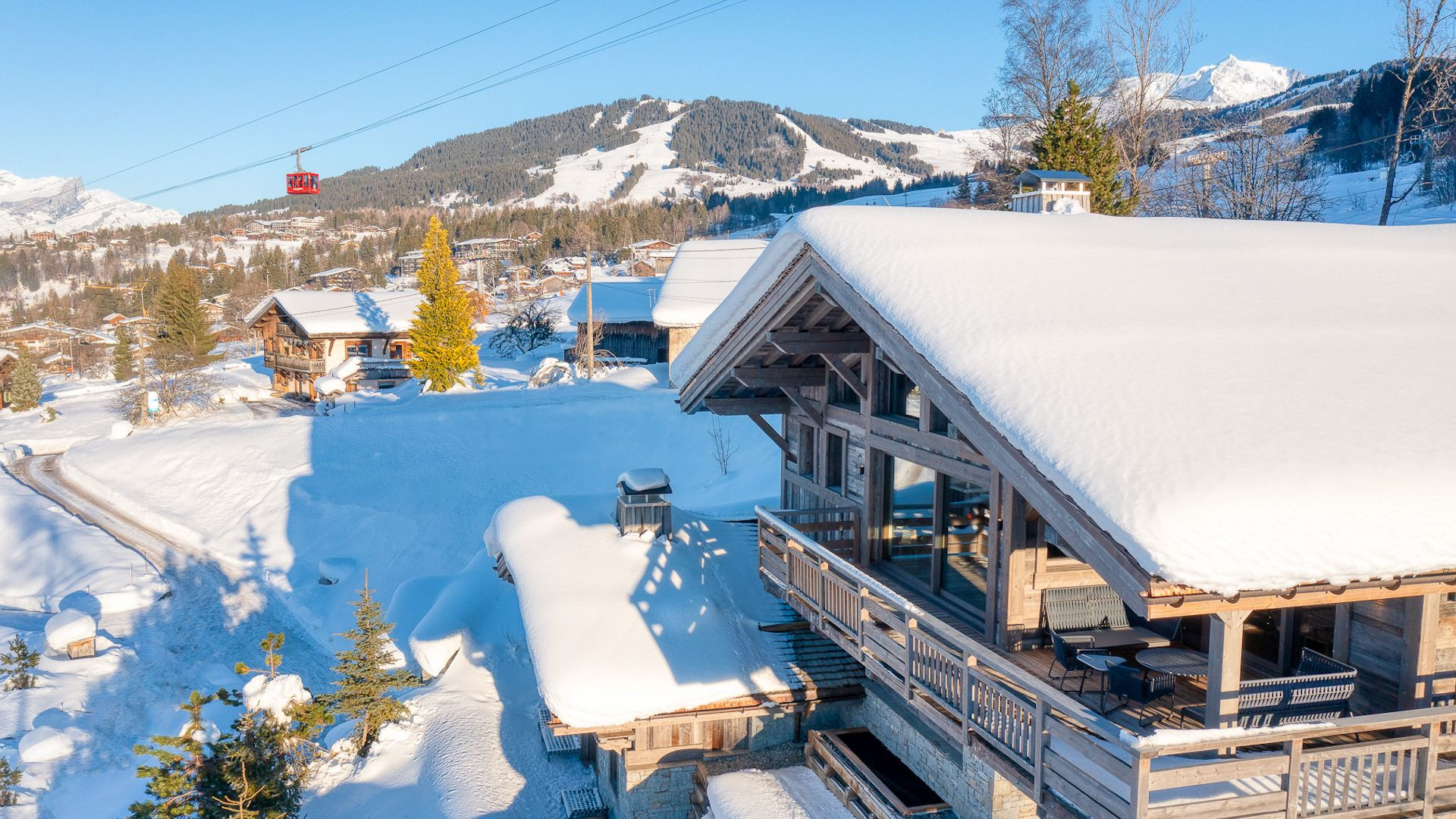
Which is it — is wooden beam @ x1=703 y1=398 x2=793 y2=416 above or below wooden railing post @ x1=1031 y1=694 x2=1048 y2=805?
above

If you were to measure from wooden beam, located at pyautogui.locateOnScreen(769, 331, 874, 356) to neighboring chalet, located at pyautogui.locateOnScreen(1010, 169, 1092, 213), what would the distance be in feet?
19.5

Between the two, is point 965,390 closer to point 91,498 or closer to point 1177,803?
point 1177,803

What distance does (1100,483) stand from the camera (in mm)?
5152

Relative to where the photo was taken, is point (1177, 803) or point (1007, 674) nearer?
point (1177, 803)

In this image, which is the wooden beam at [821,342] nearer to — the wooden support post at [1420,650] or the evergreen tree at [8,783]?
the wooden support post at [1420,650]

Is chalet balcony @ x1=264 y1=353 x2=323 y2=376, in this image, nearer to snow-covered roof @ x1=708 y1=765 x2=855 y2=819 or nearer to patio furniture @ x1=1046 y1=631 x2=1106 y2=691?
snow-covered roof @ x1=708 y1=765 x2=855 y2=819

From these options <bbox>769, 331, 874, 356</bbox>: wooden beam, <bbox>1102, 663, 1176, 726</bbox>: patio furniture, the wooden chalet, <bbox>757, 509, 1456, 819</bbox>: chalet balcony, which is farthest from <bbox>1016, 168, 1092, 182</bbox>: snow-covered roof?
<bbox>1102, 663, 1176, 726</bbox>: patio furniture

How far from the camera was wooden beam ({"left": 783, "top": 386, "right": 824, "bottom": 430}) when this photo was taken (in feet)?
41.6

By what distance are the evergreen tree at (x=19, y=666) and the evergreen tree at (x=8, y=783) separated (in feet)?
12.4

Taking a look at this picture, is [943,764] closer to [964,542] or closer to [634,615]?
[964,542]

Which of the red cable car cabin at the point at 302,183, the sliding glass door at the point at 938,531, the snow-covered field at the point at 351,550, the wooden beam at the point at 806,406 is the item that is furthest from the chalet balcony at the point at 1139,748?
the red cable car cabin at the point at 302,183

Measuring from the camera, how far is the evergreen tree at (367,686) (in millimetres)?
13539

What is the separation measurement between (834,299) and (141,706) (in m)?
16.9

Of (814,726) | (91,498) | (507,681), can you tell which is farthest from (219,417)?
(814,726)
